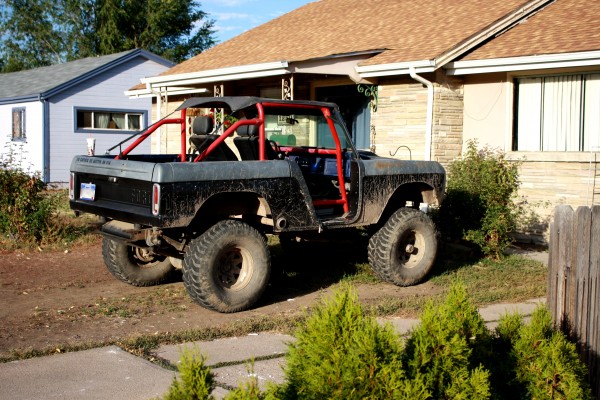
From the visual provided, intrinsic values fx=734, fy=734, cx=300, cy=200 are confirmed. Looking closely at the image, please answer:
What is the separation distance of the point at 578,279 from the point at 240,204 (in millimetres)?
3768

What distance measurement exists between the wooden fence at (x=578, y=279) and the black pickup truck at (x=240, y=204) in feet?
10.9

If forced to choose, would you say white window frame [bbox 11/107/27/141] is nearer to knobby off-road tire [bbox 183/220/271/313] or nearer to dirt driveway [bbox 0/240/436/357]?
dirt driveway [bbox 0/240/436/357]

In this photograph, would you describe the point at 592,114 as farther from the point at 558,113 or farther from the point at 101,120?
the point at 101,120

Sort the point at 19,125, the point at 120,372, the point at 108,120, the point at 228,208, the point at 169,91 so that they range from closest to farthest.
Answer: the point at 120,372 → the point at 228,208 → the point at 169,91 → the point at 19,125 → the point at 108,120

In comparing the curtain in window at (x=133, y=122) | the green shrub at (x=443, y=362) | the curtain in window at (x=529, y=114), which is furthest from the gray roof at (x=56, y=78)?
the green shrub at (x=443, y=362)

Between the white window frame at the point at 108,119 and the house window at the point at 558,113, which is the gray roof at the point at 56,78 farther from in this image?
the house window at the point at 558,113

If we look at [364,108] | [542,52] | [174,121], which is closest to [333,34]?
[364,108]

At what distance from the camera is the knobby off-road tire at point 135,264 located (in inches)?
320

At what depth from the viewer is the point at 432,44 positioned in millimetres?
12500

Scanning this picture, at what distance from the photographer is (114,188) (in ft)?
23.8

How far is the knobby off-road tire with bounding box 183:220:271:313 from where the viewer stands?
6977 millimetres

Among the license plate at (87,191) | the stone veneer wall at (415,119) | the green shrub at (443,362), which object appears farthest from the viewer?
the stone veneer wall at (415,119)

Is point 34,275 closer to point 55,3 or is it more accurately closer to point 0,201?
point 0,201

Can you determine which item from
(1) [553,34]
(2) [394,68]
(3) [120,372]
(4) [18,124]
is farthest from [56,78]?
(3) [120,372]
